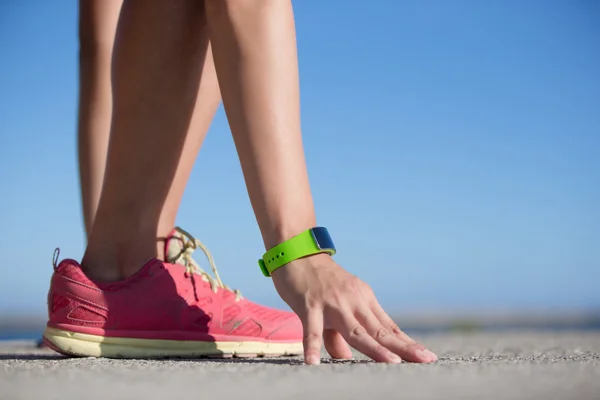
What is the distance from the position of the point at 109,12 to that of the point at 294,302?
46.5 inches

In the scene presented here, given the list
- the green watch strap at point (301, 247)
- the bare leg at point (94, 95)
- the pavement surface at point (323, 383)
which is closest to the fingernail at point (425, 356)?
the pavement surface at point (323, 383)

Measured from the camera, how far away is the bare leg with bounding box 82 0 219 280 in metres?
1.42

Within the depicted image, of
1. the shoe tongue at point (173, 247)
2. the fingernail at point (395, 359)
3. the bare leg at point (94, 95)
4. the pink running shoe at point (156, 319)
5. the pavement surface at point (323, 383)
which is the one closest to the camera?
the pavement surface at point (323, 383)

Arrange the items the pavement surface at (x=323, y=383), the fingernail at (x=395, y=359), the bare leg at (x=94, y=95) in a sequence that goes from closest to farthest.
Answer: the pavement surface at (x=323, y=383)
the fingernail at (x=395, y=359)
the bare leg at (x=94, y=95)

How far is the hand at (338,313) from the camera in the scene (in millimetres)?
1097

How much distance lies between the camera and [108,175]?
4.87ft

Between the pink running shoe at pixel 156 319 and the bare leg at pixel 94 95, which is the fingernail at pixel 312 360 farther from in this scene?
the bare leg at pixel 94 95

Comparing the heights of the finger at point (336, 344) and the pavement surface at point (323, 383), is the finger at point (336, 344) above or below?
above

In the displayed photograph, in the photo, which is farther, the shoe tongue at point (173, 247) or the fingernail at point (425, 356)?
the shoe tongue at point (173, 247)

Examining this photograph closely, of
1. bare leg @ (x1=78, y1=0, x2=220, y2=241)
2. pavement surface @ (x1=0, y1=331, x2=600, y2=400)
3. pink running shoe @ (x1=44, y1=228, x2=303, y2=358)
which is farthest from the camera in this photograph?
bare leg @ (x1=78, y1=0, x2=220, y2=241)

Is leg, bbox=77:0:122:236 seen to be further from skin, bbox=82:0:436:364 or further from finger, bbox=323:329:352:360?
finger, bbox=323:329:352:360

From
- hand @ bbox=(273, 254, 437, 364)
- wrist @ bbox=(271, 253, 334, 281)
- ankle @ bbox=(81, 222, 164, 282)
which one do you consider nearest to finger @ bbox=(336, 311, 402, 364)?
hand @ bbox=(273, 254, 437, 364)

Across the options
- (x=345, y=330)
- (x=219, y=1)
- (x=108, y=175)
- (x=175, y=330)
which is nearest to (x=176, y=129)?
(x=108, y=175)

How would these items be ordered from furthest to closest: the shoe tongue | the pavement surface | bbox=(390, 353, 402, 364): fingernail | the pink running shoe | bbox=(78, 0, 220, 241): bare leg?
bbox=(78, 0, 220, 241): bare leg < the shoe tongue < the pink running shoe < bbox=(390, 353, 402, 364): fingernail < the pavement surface
